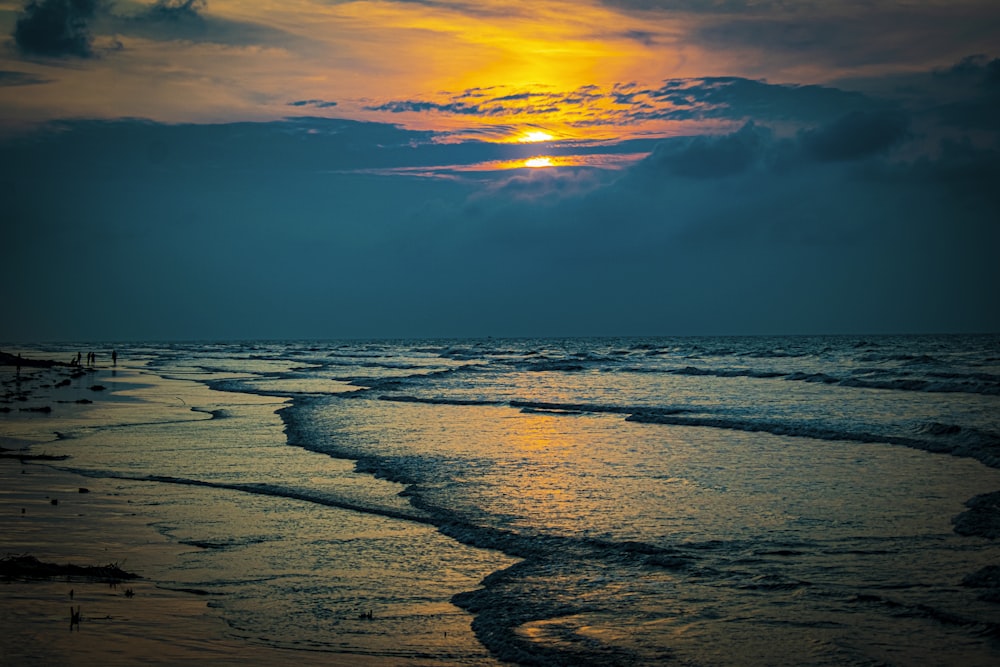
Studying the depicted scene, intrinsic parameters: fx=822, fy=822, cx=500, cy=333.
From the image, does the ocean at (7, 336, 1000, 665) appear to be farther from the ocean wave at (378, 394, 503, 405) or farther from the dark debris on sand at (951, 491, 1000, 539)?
the ocean wave at (378, 394, 503, 405)

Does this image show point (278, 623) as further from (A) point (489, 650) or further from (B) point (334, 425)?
(B) point (334, 425)

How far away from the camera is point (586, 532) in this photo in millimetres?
11367

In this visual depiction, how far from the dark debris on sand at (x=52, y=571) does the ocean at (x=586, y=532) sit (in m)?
0.68

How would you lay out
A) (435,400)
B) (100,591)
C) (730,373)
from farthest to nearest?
(730,373)
(435,400)
(100,591)

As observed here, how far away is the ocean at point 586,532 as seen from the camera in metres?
7.44

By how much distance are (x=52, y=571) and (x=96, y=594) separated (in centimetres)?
101

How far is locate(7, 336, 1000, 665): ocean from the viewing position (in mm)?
7438

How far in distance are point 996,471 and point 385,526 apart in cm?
1241

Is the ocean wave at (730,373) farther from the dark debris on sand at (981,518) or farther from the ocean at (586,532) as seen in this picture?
the dark debris on sand at (981,518)

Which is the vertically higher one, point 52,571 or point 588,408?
point 52,571

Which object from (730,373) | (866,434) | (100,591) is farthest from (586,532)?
(730,373)

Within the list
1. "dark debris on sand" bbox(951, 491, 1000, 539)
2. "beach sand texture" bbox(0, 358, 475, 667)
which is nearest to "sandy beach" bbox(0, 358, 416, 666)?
"beach sand texture" bbox(0, 358, 475, 667)

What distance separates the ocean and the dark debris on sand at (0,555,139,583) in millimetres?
Answer: 678

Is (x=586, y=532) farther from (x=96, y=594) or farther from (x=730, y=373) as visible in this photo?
(x=730, y=373)
